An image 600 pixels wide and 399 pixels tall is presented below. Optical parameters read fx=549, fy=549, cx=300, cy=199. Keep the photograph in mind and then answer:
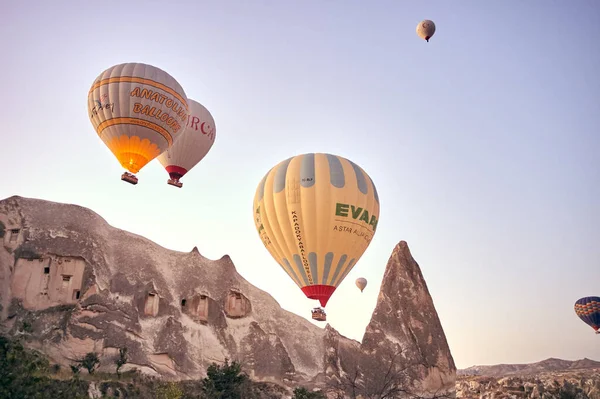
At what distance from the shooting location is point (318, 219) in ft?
81.1

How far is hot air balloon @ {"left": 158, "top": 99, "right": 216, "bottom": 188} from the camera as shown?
32.7m

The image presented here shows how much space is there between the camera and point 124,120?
2528cm

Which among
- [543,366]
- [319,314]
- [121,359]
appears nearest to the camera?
[319,314]

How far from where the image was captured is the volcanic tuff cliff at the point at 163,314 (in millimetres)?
37188

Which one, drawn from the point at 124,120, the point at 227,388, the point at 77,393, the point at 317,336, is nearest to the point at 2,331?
the point at 77,393

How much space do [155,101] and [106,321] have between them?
1960cm

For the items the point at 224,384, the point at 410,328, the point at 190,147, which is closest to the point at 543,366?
the point at 410,328

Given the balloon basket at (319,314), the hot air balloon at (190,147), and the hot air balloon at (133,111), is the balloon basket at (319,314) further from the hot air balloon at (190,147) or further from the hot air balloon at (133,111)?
the hot air balloon at (190,147)

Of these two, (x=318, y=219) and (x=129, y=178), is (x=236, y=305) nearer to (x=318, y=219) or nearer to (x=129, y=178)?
(x=129, y=178)

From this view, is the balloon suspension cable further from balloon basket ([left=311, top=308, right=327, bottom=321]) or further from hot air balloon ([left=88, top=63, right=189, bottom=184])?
balloon basket ([left=311, top=308, right=327, bottom=321])

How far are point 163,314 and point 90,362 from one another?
8.21 meters

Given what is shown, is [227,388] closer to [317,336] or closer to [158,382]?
[158,382]

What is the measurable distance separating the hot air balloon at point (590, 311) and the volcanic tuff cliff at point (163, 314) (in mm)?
24621

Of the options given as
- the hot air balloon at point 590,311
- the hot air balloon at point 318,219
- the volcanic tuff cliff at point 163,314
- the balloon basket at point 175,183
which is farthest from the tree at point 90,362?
the hot air balloon at point 590,311
